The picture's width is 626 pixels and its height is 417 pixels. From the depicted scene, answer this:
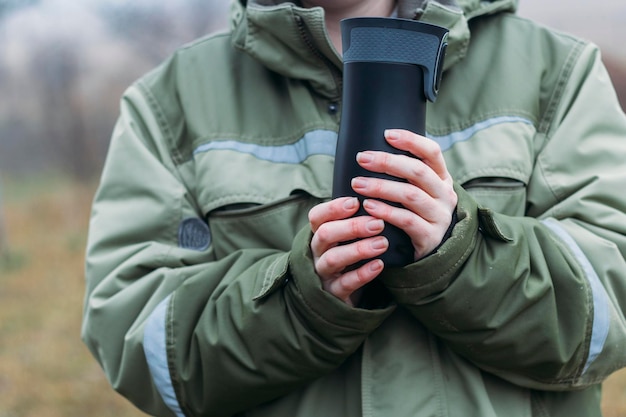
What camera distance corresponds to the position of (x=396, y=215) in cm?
137

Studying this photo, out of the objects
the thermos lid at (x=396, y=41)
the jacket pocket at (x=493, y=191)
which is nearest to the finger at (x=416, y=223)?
the thermos lid at (x=396, y=41)

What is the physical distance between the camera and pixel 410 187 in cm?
136

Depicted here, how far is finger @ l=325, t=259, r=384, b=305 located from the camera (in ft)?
4.59

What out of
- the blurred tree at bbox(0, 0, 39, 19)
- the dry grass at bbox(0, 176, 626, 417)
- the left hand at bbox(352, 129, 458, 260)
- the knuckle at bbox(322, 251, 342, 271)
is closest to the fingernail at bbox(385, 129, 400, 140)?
the left hand at bbox(352, 129, 458, 260)

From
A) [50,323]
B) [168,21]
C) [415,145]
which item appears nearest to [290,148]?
[415,145]

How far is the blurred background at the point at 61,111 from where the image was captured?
5.68 metres

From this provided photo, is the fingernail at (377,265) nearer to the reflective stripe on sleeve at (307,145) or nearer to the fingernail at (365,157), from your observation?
the fingernail at (365,157)

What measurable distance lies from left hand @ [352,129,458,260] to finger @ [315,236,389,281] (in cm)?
4

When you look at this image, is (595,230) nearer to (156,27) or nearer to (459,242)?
(459,242)

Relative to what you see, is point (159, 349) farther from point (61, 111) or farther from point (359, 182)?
point (61, 111)

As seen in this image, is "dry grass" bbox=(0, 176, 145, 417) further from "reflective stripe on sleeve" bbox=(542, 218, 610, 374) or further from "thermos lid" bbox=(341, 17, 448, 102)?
"thermos lid" bbox=(341, 17, 448, 102)

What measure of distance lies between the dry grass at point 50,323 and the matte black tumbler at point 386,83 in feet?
8.65

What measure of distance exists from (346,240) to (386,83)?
0.26 metres

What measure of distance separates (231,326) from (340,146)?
42cm
